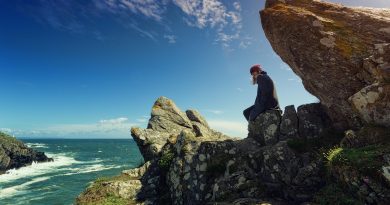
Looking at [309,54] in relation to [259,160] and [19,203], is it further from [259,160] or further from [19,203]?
[19,203]

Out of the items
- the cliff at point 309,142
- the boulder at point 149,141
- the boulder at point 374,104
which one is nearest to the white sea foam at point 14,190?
the boulder at point 149,141

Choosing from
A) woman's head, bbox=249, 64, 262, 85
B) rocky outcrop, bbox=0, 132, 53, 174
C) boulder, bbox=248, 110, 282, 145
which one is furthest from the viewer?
rocky outcrop, bbox=0, 132, 53, 174

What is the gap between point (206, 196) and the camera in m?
16.0

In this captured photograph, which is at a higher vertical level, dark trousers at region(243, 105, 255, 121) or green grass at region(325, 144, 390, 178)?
dark trousers at region(243, 105, 255, 121)

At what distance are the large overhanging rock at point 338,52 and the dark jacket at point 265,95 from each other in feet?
5.43

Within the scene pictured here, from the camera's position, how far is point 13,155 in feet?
277

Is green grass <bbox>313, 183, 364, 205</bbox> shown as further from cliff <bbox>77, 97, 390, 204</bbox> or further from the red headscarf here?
the red headscarf

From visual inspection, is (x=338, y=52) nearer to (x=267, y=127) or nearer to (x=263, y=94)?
(x=263, y=94)

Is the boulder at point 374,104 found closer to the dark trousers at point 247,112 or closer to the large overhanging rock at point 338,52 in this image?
the large overhanging rock at point 338,52

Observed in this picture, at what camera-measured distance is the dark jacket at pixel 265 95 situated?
18.0 metres

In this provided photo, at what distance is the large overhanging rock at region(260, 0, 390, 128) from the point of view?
43.8 feet

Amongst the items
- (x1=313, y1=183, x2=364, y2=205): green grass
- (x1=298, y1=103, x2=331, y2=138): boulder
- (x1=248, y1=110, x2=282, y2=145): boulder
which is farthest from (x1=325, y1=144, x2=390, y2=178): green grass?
(x1=248, y1=110, x2=282, y2=145): boulder

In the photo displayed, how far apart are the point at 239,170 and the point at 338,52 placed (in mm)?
7392

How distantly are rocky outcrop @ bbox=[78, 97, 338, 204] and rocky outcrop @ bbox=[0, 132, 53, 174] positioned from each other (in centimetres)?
6654
